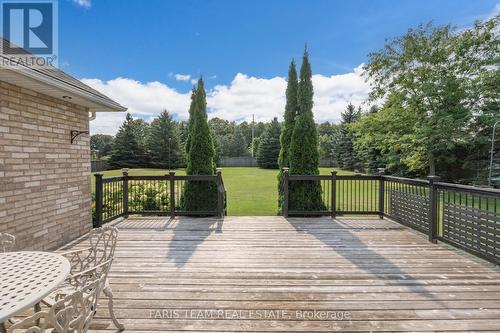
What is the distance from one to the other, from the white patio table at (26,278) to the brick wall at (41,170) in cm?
186

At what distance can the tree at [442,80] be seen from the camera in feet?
38.5

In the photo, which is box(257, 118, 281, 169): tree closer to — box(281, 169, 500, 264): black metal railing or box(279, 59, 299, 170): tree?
box(279, 59, 299, 170): tree

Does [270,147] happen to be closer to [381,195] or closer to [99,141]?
[381,195]

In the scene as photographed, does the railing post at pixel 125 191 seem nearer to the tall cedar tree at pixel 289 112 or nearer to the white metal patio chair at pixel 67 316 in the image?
the tall cedar tree at pixel 289 112

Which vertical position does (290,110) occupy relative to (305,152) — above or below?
above

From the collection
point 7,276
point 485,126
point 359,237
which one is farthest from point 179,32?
point 485,126

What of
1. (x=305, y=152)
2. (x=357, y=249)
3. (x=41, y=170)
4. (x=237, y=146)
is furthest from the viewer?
(x=237, y=146)

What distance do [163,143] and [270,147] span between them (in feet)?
41.4

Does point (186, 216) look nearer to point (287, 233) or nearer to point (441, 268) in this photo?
point (287, 233)

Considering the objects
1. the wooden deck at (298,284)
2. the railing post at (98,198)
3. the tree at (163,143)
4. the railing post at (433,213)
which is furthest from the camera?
the tree at (163,143)

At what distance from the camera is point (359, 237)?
4391 millimetres

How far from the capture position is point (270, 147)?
3114 cm

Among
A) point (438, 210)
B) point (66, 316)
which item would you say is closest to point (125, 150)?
point (438, 210)

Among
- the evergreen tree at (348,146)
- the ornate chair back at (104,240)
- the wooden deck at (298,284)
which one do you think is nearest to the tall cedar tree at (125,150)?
the evergreen tree at (348,146)
